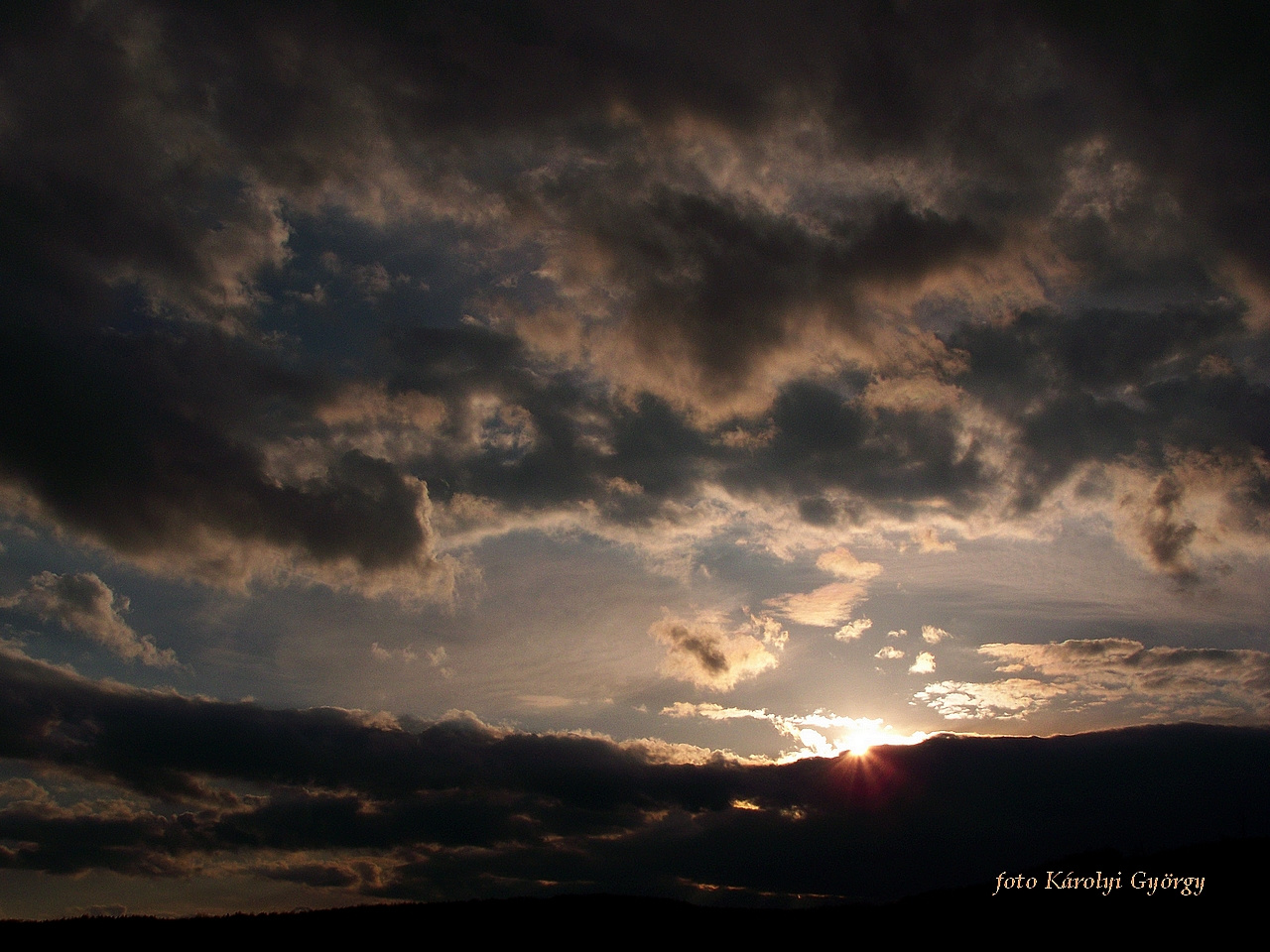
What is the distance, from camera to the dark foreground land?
288ft

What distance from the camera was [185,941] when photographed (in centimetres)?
8256

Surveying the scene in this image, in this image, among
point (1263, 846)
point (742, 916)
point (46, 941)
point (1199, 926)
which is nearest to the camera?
point (46, 941)

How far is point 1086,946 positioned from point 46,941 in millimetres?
121909

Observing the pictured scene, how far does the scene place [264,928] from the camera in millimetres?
88500

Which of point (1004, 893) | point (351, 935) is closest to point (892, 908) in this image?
point (1004, 893)

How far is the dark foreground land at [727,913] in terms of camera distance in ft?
288

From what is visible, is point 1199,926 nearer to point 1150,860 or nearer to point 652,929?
point 1150,860

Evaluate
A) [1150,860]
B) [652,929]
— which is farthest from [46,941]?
[1150,860]

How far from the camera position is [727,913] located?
108 metres

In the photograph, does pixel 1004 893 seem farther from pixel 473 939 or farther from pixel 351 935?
pixel 351 935

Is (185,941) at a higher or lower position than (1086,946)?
higher

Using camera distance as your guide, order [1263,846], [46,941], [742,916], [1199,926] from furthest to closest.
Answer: [1263,846] < [742,916] < [1199,926] < [46,941]

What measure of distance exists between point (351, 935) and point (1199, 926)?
4236 inches

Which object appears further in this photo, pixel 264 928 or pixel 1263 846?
pixel 1263 846
